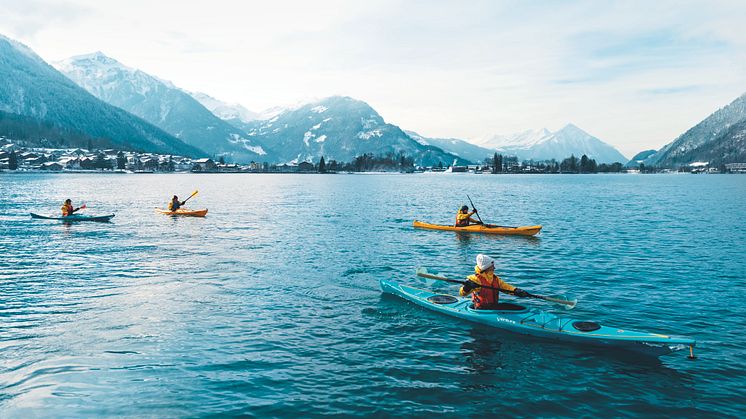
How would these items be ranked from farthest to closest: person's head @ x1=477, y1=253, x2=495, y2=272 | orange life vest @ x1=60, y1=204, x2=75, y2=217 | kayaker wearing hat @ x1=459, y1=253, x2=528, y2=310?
orange life vest @ x1=60, y1=204, x2=75, y2=217, kayaker wearing hat @ x1=459, y1=253, x2=528, y2=310, person's head @ x1=477, y1=253, x2=495, y2=272

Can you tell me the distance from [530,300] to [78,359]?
1816 cm

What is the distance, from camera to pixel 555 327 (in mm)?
17953

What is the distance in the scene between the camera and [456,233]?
154ft

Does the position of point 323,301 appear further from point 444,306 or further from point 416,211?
point 416,211

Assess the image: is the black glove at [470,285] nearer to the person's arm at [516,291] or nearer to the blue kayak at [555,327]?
the blue kayak at [555,327]

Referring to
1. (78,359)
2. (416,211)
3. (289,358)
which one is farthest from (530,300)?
(416,211)

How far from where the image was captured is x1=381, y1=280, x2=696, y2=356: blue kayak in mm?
16359

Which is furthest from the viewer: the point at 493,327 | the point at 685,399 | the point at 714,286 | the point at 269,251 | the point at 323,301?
the point at 269,251

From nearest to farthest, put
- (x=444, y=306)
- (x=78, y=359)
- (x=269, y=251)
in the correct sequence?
(x=78, y=359), (x=444, y=306), (x=269, y=251)

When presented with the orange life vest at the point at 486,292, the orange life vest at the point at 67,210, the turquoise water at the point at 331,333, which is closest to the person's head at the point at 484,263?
the orange life vest at the point at 486,292

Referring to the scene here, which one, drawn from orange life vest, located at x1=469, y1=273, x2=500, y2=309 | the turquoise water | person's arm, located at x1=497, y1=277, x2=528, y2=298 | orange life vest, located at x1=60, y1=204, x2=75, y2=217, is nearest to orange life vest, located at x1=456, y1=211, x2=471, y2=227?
the turquoise water

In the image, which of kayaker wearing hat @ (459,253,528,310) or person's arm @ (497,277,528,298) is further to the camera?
kayaker wearing hat @ (459,253,528,310)

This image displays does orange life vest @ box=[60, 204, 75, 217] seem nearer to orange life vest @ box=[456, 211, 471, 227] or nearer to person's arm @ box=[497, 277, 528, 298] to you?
orange life vest @ box=[456, 211, 471, 227]

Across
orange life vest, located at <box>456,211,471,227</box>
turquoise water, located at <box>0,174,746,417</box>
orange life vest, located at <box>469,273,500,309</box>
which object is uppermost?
orange life vest, located at <box>456,211,471,227</box>
